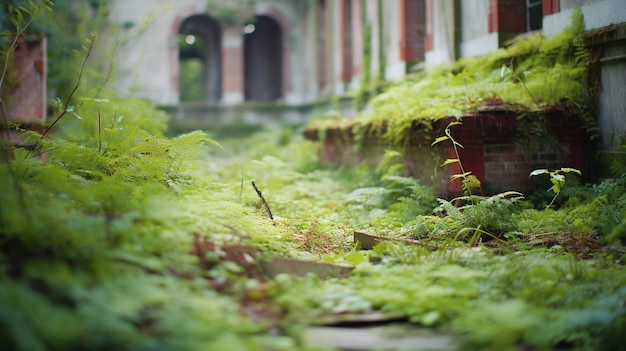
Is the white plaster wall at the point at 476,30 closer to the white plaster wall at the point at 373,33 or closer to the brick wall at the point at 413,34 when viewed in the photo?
the brick wall at the point at 413,34

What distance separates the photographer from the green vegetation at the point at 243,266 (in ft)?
8.71

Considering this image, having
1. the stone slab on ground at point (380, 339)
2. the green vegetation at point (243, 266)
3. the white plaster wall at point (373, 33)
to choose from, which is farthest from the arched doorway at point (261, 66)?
the stone slab on ground at point (380, 339)

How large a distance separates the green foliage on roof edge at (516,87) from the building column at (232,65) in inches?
569

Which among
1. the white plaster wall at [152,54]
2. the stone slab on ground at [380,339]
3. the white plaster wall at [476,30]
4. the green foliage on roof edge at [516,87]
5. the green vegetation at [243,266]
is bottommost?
the stone slab on ground at [380,339]

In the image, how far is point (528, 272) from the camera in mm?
3766

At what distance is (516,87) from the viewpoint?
22.6 feet

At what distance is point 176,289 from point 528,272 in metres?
2.10

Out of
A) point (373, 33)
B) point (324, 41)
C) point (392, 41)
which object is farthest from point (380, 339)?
point (324, 41)

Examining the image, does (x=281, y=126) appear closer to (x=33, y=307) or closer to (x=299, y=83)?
(x=299, y=83)

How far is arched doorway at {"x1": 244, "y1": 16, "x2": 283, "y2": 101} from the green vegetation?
21.6 m

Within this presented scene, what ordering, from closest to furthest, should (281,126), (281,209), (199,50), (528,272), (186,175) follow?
(528,272) < (186,175) < (281,209) < (281,126) < (199,50)

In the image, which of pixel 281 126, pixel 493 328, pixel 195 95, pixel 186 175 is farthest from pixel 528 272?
pixel 195 95

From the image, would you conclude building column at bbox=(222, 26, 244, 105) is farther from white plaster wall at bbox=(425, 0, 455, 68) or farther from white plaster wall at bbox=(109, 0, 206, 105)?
white plaster wall at bbox=(425, 0, 455, 68)

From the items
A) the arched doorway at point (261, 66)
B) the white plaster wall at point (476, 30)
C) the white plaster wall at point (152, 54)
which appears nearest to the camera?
the white plaster wall at point (476, 30)
